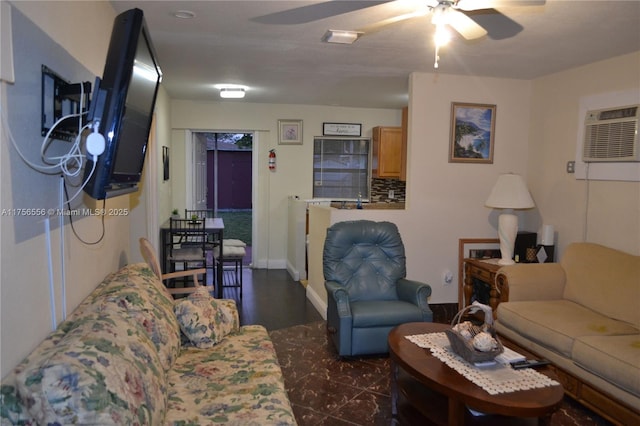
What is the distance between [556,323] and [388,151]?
13.1 ft

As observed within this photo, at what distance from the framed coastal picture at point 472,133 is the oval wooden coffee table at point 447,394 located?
2.37 meters

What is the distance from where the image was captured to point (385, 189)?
7160 mm

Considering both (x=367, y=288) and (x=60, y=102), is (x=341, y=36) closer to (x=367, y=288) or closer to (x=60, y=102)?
(x=60, y=102)

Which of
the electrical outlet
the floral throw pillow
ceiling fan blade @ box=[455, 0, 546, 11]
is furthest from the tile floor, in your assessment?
ceiling fan blade @ box=[455, 0, 546, 11]

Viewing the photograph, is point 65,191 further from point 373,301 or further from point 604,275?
point 604,275

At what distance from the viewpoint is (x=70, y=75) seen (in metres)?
2.06

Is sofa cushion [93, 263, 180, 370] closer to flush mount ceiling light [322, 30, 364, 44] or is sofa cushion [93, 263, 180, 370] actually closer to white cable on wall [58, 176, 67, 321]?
white cable on wall [58, 176, 67, 321]

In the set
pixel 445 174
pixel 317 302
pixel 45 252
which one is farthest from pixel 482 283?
pixel 45 252

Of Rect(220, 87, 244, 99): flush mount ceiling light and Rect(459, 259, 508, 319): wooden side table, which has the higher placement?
Rect(220, 87, 244, 99): flush mount ceiling light

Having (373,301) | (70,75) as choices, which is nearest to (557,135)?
(373,301)

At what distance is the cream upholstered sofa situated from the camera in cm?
254

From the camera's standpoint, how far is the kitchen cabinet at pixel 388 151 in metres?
6.63

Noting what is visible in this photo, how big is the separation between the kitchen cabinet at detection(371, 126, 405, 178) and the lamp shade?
8.21ft

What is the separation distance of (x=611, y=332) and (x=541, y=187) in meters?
2.04
